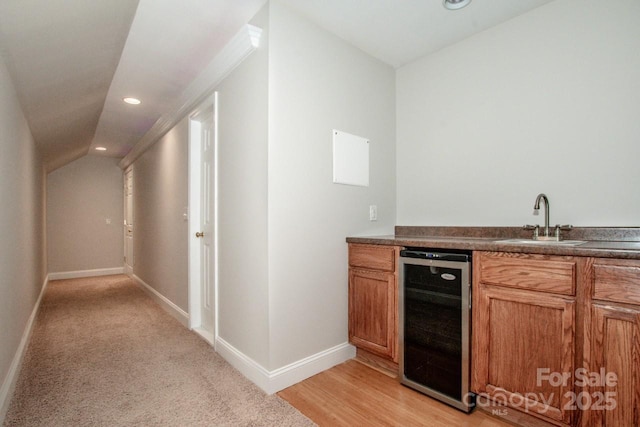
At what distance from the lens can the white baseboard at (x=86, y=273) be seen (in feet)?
19.5

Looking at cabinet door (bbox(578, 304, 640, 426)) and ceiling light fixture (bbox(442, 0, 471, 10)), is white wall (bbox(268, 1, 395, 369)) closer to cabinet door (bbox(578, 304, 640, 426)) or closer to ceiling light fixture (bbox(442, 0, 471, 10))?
ceiling light fixture (bbox(442, 0, 471, 10))

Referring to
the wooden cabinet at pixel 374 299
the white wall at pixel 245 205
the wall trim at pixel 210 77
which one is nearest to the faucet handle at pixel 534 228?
the wooden cabinet at pixel 374 299

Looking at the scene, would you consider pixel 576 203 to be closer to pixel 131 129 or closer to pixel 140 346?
pixel 140 346

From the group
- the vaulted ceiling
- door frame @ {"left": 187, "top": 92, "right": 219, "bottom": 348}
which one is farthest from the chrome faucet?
door frame @ {"left": 187, "top": 92, "right": 219, "bottom": 348}

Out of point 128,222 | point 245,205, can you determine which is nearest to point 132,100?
point 245,205

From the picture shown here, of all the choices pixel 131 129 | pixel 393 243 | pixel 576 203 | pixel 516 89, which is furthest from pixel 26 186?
pixel 576 203

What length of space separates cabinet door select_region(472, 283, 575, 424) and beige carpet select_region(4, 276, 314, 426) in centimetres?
104

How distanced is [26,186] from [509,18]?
4.57m

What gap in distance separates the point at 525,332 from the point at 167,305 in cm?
366

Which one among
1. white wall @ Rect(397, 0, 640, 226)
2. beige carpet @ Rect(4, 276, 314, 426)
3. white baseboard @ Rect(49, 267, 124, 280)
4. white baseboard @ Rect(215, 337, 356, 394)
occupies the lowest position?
white baseboard @ Rect(49, 267, 124, 280)

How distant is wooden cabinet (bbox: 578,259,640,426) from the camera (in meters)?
1.32

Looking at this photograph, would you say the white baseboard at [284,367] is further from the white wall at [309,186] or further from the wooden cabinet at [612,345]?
the wooden cabinet at [612,345]

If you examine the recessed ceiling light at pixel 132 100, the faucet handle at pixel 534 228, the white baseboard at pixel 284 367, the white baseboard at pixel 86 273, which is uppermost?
the recessed ceiling light at pixel 132 100

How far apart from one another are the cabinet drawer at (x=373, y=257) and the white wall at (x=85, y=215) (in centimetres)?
605
